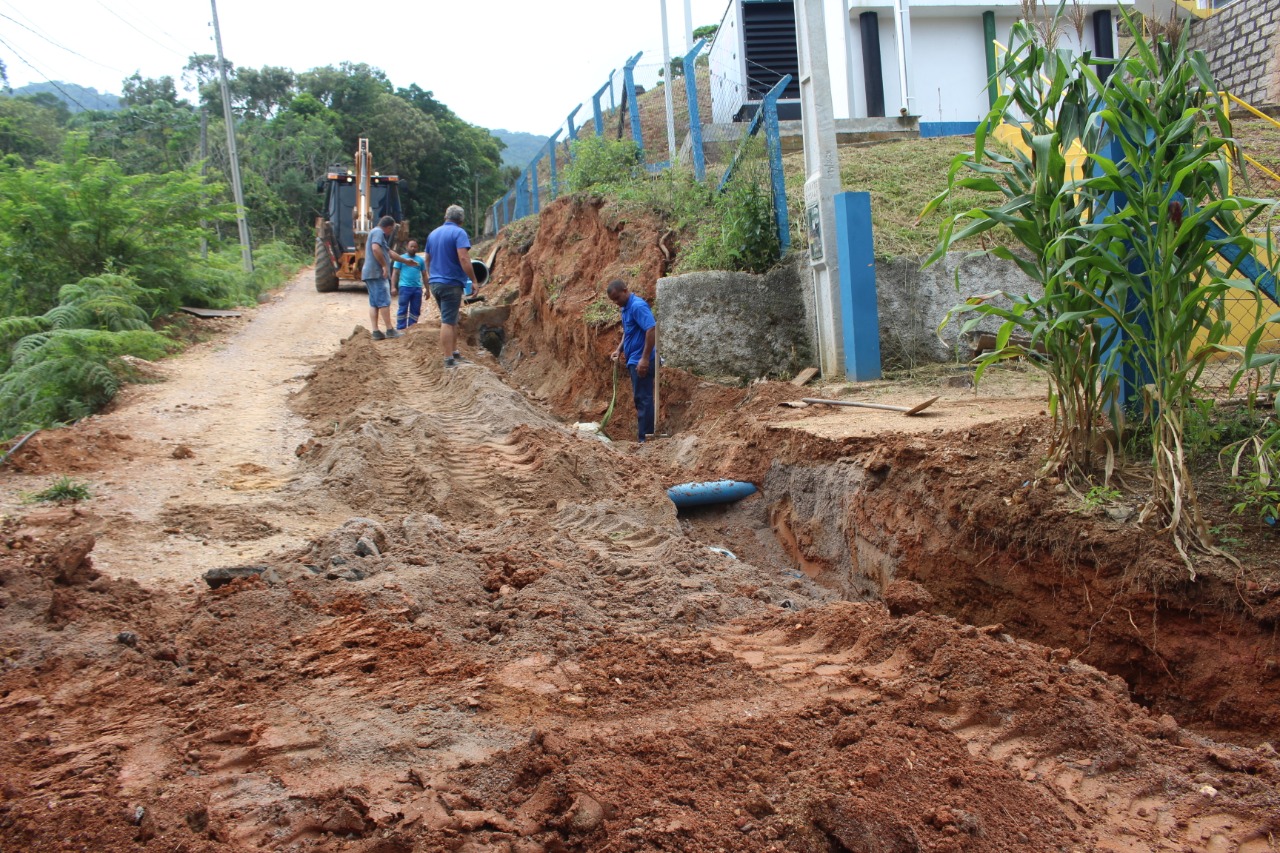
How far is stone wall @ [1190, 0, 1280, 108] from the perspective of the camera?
12.8 m

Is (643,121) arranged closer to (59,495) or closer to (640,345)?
(640,345)

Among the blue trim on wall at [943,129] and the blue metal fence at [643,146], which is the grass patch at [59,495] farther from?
the blue trim on wall at [943,129]

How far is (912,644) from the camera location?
3268mm

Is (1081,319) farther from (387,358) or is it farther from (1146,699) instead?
(387,358)

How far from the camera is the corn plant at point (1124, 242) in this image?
12.7ft

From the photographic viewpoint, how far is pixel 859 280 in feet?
26.3

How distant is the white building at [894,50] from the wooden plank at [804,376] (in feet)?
20.5

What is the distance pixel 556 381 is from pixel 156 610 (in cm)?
836

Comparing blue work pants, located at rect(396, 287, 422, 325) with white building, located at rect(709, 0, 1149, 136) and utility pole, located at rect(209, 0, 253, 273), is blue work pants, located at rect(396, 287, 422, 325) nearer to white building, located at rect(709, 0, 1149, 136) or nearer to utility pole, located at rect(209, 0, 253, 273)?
white building, located at rect(709, 0, 1149, 136)

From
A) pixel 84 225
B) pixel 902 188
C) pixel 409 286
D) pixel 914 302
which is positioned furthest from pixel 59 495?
pixel 84 225

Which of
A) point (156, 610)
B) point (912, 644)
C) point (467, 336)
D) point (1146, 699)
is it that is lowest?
point (1146, 699)

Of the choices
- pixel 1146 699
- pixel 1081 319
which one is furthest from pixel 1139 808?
pixel 1081 319

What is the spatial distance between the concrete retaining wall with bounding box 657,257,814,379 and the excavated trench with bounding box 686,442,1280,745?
9.44 ft

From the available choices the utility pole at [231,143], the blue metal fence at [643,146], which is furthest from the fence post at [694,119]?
the utility pole at [231,143]
